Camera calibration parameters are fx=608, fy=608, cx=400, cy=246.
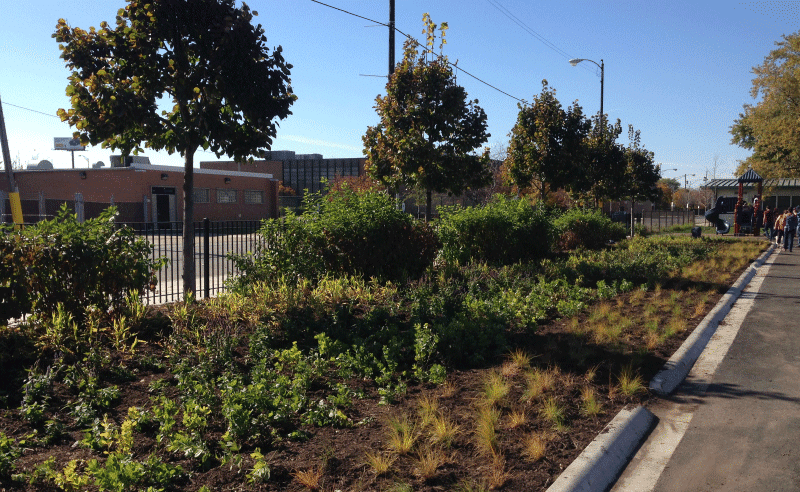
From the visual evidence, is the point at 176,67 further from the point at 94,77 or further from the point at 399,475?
the point at 399,475

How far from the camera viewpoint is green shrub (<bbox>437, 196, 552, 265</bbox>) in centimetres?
1283

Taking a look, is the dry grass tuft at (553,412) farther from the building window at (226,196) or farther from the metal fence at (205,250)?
the building window at (226,196)

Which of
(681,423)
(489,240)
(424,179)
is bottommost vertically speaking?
(681,423)

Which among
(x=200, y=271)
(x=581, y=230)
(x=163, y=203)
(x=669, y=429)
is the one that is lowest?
(x=669, y=429)

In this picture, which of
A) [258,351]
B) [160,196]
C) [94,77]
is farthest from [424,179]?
[160,196]

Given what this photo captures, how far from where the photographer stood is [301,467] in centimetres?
370

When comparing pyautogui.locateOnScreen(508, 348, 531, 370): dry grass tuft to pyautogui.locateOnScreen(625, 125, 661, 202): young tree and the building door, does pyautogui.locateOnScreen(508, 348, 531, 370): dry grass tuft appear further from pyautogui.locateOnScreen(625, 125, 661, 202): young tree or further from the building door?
the building door

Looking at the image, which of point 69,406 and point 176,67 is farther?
point 176,67

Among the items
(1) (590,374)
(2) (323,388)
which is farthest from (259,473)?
(1) (590,374)

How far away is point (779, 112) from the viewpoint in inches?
1254

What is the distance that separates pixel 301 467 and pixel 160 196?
125ft

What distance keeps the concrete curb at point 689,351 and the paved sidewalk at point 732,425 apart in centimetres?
9

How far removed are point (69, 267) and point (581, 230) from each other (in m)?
16.2

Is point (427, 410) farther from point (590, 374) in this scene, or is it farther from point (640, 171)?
point (640, 171)
